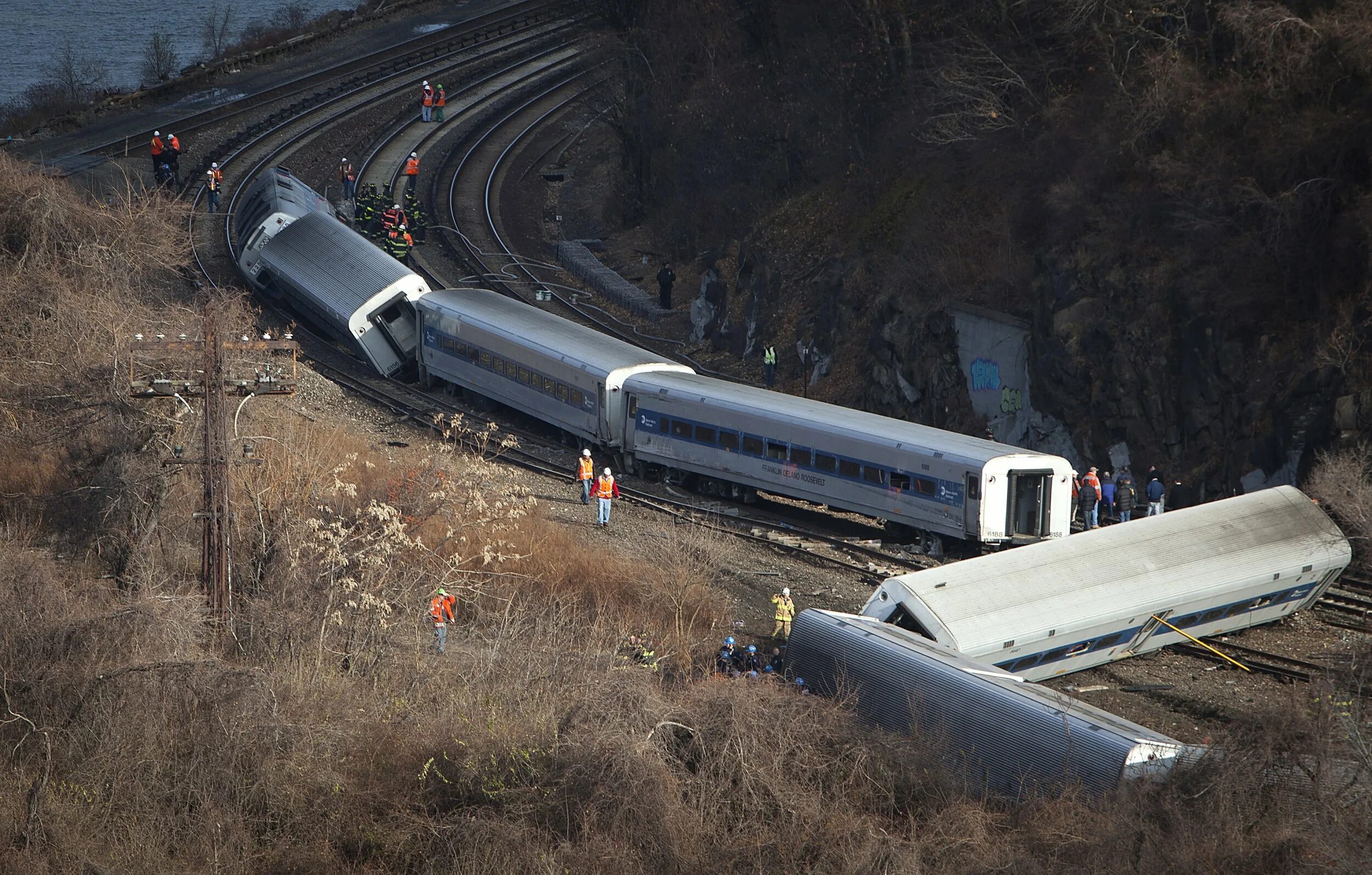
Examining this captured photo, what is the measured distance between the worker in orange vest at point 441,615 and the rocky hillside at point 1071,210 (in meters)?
15.7

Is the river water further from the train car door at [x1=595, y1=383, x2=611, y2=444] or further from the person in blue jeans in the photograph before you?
the person in blue jeans

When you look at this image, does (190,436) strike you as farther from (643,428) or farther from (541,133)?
(541,133)

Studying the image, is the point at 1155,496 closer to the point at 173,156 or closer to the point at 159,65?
the point at 173,156

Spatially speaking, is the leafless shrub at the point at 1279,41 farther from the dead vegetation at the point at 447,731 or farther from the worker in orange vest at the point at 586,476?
the worker in orange vest at the point at 586,476

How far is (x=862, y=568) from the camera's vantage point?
28625mm

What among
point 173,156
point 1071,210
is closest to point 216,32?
point 173,156

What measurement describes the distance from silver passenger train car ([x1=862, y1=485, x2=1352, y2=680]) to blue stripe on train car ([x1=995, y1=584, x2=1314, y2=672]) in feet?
0.08

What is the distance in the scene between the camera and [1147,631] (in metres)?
24.8

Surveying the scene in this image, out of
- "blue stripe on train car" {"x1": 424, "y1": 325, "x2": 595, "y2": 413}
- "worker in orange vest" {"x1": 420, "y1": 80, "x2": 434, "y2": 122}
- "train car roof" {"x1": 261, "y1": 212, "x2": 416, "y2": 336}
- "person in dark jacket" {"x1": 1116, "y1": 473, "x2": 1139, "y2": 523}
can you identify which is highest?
"worker in orange vest" {"x1": 420, "y1": 80, "x2": 434, "y2": 122}

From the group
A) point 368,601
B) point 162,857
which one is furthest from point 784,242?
point 162,857

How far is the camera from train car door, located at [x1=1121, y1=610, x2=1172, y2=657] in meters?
24.7

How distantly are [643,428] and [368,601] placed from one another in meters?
11.0

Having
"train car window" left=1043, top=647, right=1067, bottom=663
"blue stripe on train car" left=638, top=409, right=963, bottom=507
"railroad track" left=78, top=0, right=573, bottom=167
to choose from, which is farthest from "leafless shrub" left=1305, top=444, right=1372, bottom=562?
"railroad track" left=78, top=0, right=573, bottom=167

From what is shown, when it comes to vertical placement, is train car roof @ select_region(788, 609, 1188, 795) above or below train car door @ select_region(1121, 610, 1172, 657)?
above
